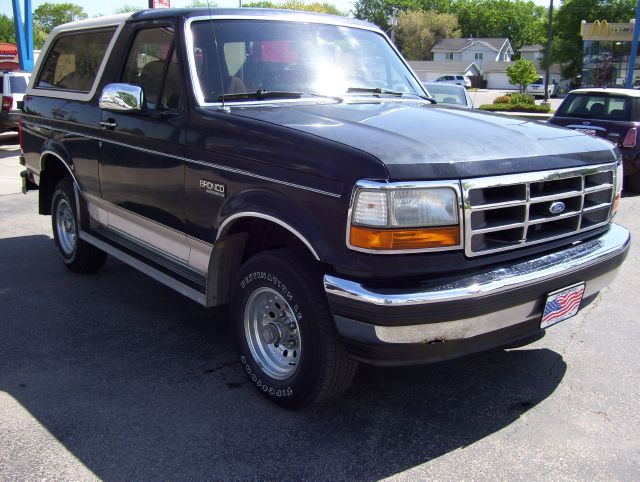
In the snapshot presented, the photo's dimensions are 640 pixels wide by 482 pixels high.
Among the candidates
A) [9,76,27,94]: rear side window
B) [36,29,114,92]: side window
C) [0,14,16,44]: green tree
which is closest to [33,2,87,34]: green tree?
[0,14,16,44]: green tree

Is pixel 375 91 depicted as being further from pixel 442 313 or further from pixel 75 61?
pixel 75 61

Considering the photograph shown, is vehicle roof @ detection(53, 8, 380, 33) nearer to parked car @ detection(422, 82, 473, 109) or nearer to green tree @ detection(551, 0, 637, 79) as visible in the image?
parked car @ detection(422, 82, 473, 109)

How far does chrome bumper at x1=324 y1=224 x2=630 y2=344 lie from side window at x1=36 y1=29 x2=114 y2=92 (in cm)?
329

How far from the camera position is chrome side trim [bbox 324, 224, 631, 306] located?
278 centimetres

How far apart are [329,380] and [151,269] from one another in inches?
69.4

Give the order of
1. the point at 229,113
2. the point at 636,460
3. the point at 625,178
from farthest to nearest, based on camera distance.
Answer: the point at 625,178, the point at 229,113, the point at 636,460

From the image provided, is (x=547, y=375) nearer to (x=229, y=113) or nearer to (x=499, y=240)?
(x=499, y=240)

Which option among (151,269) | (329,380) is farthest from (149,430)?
(151,269)

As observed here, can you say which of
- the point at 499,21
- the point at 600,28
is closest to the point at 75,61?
the point at 600,28

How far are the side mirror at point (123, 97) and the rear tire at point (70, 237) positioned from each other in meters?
1.60

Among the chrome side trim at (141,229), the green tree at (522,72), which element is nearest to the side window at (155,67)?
the chrome side trim at (141,229)

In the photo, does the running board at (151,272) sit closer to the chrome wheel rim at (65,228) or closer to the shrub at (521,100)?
the chrome wheel rim at (65,228)

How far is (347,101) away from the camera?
412 cm

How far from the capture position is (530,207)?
321 centimetres
